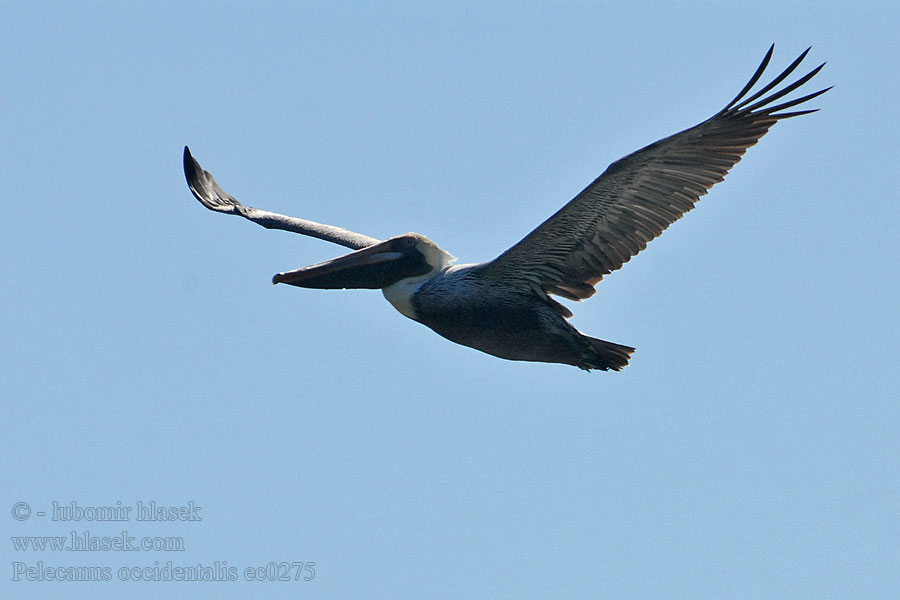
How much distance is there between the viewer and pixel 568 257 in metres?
10.8

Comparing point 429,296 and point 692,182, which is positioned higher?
point 692,182

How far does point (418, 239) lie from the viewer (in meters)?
11.3

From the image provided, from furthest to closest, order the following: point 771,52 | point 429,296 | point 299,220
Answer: point 299,220 → point 429,296 → point 771,52

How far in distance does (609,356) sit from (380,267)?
2.04m

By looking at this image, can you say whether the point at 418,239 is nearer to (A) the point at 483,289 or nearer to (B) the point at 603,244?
(A) the point at 483,289

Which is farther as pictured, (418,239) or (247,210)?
(247,210)

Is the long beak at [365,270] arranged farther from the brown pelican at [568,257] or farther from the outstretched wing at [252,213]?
the outstretched wing at [252,213]

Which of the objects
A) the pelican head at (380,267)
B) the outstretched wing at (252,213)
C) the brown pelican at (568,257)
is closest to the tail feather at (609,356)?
the brown pelican at (568,257)

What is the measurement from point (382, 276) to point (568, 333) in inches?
67.0

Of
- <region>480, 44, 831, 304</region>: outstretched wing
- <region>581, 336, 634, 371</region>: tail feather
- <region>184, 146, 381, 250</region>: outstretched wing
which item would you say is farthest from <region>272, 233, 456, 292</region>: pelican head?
<region>581, 336, 634, 371</region>: tail feather

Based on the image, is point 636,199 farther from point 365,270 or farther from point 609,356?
point 365,270

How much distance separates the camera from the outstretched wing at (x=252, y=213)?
42.2 ft

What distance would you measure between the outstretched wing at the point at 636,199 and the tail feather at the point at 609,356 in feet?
1.29

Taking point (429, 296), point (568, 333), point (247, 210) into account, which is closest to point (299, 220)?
point (247, 210)
